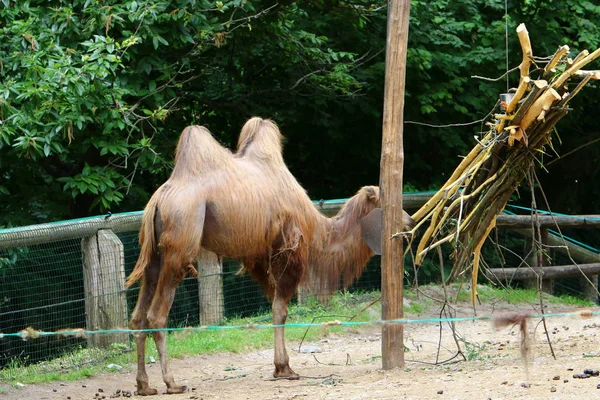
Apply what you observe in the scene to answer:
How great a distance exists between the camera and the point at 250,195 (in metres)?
7.59

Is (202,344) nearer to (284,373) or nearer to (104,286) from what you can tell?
(104,286)

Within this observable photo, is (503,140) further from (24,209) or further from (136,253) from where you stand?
(24,209)

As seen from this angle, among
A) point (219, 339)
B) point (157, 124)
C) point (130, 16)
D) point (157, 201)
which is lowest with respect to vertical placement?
point (219, 339)

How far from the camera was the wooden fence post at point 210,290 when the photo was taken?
9.87m

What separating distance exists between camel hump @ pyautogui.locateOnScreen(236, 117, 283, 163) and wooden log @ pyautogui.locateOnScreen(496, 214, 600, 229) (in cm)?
430

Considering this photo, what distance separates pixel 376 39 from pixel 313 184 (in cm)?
241

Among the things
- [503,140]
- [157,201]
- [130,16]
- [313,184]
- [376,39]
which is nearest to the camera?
[503,140]

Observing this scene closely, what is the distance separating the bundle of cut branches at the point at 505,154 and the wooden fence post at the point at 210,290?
3.14 meters

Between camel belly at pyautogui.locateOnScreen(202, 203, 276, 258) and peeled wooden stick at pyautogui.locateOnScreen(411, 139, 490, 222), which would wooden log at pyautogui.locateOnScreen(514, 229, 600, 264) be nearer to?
peeled wooden stick at pyautogui.locateOnScreen(411, 139, 490, 222)

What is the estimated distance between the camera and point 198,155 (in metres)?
7.59

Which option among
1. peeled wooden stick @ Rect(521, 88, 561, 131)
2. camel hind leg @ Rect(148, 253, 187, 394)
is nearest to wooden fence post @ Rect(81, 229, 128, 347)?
camel hind leg @ Rect(148, 253, 187, 394)

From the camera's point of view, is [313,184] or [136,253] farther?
[313,184]

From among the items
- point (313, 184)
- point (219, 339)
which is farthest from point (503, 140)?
point (313, 184)

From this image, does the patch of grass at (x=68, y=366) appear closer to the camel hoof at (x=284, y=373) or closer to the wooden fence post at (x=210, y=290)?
the wooden fence post at (x=210, y=290)
